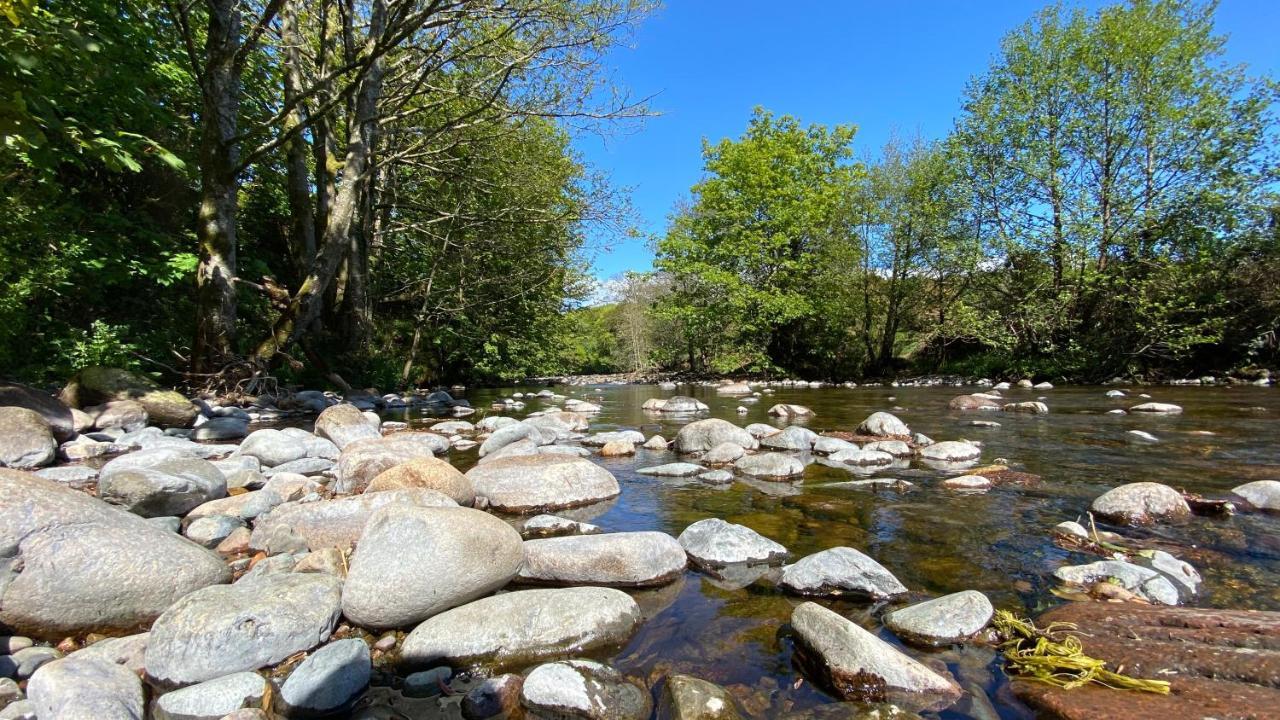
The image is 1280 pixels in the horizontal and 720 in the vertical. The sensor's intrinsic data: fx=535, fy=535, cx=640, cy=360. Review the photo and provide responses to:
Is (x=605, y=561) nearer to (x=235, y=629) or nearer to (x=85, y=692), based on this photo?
(x=235, y=629)

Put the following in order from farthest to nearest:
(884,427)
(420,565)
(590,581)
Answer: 1. (884,427)
2. (590,581)
3. (420,565)

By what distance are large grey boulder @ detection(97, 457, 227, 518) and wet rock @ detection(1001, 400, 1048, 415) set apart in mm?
13719

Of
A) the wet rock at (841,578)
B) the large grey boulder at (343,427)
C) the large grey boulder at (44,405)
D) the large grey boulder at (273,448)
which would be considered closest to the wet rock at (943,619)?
the wet rock at (841,578)

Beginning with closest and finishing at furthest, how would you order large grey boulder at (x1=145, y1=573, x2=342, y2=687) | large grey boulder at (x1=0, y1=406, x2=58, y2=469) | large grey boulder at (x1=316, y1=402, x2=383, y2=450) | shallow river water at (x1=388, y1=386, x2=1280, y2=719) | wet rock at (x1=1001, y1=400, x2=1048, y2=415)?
large grey boulder at (x1=145, y1=573, x2=342, y2=687)
shallow river water at (x1=388, y1=386, x2=1280, y2=719)
large grey boulder at (x1=0, y1=406, x2=58, y2=469)
large grey boulder at (x1=316, y1=402, x2=383, y2=450)
wet rock at (x1=1001, y1=400, x2=1048, y2=415)

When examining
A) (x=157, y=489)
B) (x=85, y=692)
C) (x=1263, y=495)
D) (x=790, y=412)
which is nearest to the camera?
(x=85, y=692)

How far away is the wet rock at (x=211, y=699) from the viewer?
212 centimetres

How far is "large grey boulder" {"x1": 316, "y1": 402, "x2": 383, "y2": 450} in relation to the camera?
7648 mm

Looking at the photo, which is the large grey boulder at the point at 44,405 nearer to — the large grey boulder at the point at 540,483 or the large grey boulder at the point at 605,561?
the large grey boulder at the point at 540,483

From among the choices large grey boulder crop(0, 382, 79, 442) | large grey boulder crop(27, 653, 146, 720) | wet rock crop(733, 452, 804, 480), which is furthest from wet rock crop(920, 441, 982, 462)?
large grey boulder crop(0, 382, 79, 442)

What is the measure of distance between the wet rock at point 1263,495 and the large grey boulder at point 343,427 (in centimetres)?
953

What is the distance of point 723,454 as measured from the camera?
7066mm

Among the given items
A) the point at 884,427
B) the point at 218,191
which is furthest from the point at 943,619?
the point at 218,191

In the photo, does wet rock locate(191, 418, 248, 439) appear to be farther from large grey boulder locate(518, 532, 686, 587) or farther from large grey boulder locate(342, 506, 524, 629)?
large grey boulder locate(518, 532, 686, 587)

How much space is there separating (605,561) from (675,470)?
3020mm
